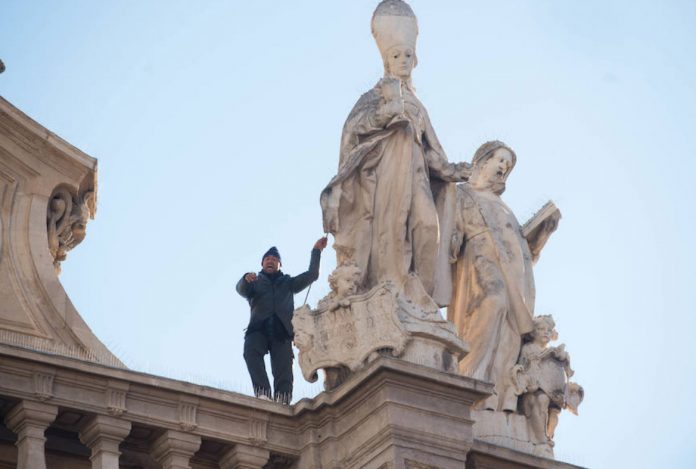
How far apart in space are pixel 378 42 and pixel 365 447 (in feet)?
15.8

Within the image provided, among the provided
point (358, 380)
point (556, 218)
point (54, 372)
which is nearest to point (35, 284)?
point (54, 372)

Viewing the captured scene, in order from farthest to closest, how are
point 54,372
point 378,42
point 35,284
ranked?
point 378,42, point 35,284, point 54,372

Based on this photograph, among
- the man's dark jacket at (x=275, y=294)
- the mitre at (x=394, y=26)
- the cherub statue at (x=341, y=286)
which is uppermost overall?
the mitre at (x=394, y=26)

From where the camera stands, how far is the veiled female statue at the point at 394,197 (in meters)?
23.9

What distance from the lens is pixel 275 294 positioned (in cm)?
2452

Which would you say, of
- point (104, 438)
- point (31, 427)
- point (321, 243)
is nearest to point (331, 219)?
point (321, 243)

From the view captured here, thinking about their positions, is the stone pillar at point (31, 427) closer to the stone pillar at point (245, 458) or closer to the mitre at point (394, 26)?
the stone pillar at point (245, 458)

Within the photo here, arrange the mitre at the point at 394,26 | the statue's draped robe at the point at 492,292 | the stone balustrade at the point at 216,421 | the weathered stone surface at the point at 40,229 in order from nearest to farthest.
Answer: the stone balustrade at the point at 216,421, the weathered stone surface at the point at 40,229, the statue's draped robe at the point at 492,292, the mitre at the point at 394,26

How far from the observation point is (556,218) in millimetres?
26219

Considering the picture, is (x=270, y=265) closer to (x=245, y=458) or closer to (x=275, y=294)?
(x=275, y=294)

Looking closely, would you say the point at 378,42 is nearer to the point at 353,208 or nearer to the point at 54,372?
the point at 353,208

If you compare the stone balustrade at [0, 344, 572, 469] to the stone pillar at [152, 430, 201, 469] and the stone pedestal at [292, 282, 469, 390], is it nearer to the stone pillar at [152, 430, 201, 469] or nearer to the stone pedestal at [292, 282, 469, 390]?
the stone pillar at [152, 430, 201, 469]

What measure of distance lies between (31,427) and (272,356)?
3.24 m

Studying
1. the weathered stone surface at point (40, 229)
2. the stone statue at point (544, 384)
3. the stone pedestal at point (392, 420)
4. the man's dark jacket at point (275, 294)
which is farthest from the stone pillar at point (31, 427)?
the stone statue at point (544, 384)
